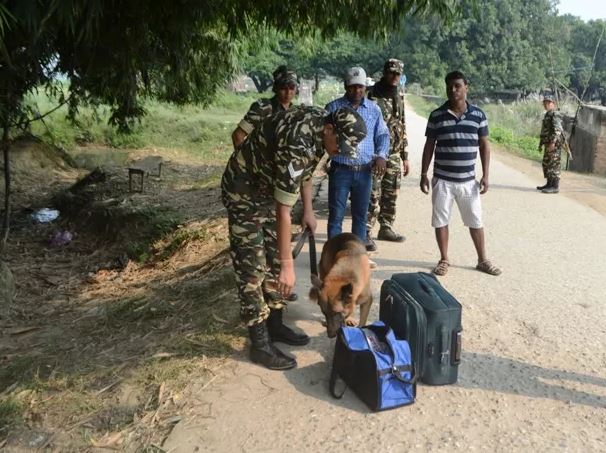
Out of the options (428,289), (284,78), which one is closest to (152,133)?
(284,78)

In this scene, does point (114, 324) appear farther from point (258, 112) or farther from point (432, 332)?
point (432, 332)

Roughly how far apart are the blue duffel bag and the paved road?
0.09 m

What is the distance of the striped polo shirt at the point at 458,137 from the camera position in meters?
5.41

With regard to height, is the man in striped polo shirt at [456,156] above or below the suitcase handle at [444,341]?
above

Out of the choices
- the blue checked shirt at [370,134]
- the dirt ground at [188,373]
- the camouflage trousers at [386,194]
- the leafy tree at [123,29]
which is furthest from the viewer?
the camouflage trousers at [386,194]

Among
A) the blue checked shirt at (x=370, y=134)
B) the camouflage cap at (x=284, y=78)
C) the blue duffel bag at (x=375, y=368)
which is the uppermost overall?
the camouflage cap at (x=284, y=78)

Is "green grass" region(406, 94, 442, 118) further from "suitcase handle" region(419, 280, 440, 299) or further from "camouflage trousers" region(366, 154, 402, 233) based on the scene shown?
"suitcase handle" region(419, 280, 440, 299)

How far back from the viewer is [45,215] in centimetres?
1130

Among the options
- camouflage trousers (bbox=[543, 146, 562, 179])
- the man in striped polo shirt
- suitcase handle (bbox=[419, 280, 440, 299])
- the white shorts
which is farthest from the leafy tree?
camouflage trousers (bbox=[543, 146, 562, 179])

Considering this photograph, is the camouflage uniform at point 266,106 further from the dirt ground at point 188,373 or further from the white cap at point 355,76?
the dirt ground at point 188,373

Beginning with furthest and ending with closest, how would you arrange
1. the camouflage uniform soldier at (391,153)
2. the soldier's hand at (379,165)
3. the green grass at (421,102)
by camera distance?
the green grass at (421,102)
the camouflage uniform soldier at (391,153)
the soldier's hand at (379,165)

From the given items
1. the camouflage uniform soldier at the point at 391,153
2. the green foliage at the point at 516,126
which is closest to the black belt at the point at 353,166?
the camouflage uniform soldier at the point at 391,153

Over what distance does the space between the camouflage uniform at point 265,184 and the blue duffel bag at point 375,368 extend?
64 centimetres

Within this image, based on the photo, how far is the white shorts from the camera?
557 cm
